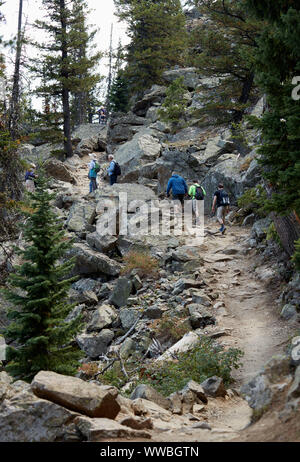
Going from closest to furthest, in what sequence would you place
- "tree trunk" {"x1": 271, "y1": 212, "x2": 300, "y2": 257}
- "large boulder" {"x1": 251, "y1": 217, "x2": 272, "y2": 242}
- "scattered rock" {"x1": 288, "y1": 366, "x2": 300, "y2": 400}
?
"scattered rock" {"x1": 288, "y1": 366, "x2": 300, "y2": 400}, "tree trunk" {"x1": 271, "y1": 212, "x2": 300, "y2": 257}, "large boulder" {"x1": 251, "y1": 217, "x2": 272, "y2": 242}

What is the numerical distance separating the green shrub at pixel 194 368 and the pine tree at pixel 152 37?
32369 mm

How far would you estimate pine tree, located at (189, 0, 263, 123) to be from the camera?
23656 mm

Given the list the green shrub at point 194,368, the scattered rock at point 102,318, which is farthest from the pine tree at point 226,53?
the green shrub at point 194,368

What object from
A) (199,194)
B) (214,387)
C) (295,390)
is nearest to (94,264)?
(199,194)

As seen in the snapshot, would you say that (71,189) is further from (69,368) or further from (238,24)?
(69,368)

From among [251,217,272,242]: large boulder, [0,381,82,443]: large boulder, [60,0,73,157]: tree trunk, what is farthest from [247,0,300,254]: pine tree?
[60,0,73,157]: tree trunk

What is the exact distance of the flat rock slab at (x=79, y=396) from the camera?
5.51 meters

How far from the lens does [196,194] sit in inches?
772

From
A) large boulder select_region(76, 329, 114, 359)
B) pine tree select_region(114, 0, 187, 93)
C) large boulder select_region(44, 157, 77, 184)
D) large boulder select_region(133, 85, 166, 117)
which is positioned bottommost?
large boulder select_region(76, 329, 114, 359)

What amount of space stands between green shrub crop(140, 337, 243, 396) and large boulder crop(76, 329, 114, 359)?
11.2 ft

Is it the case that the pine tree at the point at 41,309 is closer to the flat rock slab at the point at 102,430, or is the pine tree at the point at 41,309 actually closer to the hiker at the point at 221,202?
the flat rock slab at the point at 102,430

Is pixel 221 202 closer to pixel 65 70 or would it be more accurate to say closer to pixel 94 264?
pixel 94 264

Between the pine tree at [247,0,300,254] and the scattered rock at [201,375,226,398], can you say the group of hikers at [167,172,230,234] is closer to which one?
the pine tree at [247,0,300,254]
